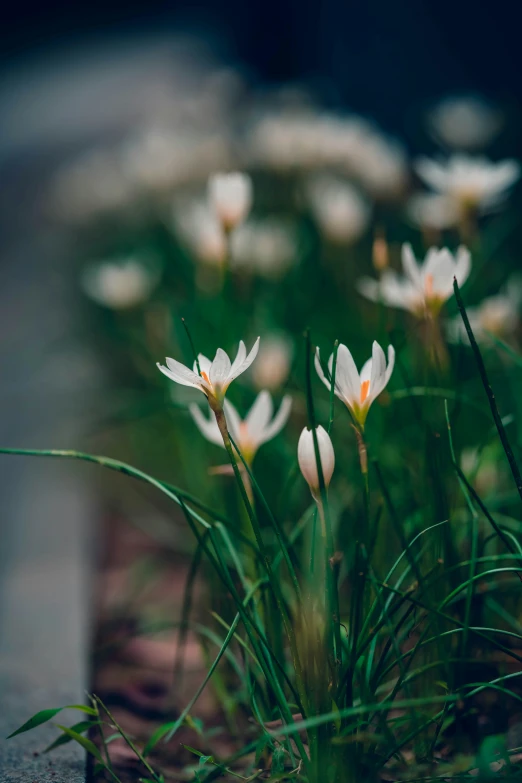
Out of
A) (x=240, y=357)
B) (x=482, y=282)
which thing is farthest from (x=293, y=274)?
(x=240, y=357)

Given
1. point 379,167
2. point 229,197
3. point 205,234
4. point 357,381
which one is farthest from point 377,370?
point 379,167

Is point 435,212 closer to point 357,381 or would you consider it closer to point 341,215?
point 341,215

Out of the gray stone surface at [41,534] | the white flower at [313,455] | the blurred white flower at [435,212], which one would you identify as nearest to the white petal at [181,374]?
the white flower at [313,455]

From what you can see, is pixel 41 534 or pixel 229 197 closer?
pixel 229 197

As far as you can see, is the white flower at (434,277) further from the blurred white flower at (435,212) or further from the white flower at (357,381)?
the blurred white flower at (435,212)

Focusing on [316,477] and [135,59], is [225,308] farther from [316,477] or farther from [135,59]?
[135,59]

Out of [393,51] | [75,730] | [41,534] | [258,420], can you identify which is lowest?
[41,534]

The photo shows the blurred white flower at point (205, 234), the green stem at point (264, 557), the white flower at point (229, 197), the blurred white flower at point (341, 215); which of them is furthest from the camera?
the blurred white flower at point (341, 215)
